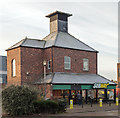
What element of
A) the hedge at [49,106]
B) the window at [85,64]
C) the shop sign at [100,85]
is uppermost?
the window at [85,64]

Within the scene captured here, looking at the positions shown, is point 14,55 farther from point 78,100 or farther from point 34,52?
point 78,100

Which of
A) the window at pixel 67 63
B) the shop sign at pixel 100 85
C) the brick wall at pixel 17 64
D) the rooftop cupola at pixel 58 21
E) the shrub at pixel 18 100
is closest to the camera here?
the shrub at pixel 18 100

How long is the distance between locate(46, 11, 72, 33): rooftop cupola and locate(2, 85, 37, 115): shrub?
65.9 ft

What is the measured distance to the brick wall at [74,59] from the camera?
117 ft

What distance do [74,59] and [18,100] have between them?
695 inches

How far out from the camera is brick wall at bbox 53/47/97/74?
3556 cm

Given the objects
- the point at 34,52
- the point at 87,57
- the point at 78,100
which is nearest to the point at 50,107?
the point at 78,100

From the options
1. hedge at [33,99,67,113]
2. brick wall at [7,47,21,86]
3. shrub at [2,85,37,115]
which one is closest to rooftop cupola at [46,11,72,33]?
brick wall at [7,47,21,86]

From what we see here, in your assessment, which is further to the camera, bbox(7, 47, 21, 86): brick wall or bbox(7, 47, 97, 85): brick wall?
bbox(7, 47, 21, 86): brick wall

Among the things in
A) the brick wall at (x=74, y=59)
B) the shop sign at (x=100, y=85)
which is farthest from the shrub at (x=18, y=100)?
the shop sign at (x=100, y=85)

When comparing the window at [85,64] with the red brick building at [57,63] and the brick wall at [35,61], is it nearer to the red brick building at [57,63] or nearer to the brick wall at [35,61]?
the red brick building at [57,63]

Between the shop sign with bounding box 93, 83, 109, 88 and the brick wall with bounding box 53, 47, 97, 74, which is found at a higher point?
the brick wall with bounding box 53, 47, 97, 74

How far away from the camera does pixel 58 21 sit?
133ft

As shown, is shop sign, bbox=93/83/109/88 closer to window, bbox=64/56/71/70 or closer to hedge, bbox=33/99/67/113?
window, bbox=64/56/71/70
